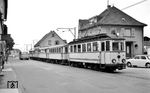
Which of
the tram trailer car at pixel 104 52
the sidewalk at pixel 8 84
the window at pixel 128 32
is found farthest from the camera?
the window at pixel 128 32

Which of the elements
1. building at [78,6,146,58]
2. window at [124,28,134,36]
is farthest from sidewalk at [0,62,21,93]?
window at [124,28,134,36]

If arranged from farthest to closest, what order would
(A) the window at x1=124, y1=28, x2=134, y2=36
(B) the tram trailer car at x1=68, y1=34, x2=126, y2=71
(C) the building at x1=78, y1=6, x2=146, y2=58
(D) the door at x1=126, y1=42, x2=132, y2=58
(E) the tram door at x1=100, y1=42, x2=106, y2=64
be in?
(A) the window at x1=124, y1=28, x2=134, y2=36 < (D) the door at x1=126, y1=42, x2=132, y2=58 < (C) the building at x1=78, y1=6, x2=146, y2=58 < (E) the tram door at x1=100, y1=42, x2=106, y2=64 < (B) the tram trailer car at x1=68, y1=34, x2=126, y2=71

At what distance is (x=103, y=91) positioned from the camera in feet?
32.9

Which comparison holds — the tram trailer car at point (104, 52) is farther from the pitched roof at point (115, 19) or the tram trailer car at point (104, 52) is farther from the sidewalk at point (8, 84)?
the pitched roof at point (115, 19)

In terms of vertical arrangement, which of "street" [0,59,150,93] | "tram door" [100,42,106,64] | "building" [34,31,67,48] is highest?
"building" [34,31,67,48]

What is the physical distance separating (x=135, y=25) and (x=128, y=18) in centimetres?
268

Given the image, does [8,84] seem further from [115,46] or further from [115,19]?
[115,19]

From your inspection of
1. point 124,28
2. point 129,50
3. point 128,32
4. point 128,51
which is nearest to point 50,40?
point 124,28

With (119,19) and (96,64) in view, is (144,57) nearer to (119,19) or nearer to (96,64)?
(96,64)

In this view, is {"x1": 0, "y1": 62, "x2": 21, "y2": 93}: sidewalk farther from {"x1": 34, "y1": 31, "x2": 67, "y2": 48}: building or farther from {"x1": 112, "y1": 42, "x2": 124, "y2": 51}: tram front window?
{"x1": 34, "y1": 31, "x2": 67, "y2": 48}: building

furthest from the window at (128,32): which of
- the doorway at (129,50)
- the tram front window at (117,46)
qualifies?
the tram front window at (117,46)

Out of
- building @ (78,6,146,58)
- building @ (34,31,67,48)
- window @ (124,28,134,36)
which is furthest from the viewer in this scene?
building @ (34,31,67,48)

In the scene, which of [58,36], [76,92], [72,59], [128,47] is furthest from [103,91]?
[58,36]

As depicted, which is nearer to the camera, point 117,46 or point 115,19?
point 117,46
